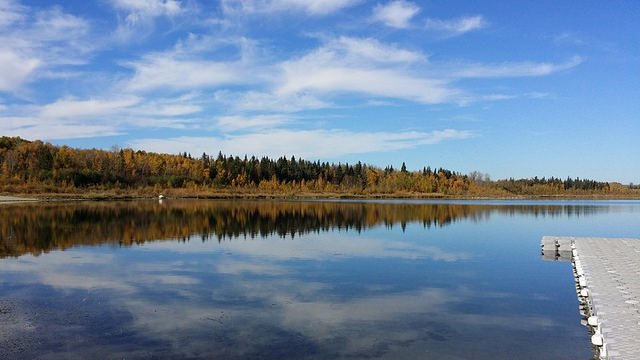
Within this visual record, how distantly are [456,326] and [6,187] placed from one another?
8394 cm

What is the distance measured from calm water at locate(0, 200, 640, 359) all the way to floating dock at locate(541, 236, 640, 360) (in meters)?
0.48

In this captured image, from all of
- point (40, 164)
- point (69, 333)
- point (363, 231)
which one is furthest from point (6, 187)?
point (69, 333)

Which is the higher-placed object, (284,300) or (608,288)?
(608,288)

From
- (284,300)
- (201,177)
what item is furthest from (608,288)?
(201,177)

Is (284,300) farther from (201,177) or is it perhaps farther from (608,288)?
(201,177)

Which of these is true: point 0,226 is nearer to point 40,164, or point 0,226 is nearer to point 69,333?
point 69,333

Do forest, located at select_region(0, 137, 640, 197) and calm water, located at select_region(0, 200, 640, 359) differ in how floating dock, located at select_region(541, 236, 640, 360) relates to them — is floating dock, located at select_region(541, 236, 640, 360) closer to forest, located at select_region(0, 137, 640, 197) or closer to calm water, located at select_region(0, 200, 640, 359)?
calm water, located at select_region(0, 200, 640, 359)

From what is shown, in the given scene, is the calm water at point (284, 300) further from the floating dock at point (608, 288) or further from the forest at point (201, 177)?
the forest at point (201, 177)

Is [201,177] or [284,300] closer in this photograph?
[284,300]

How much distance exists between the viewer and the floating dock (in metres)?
8.16

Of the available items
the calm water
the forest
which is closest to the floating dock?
the calm water

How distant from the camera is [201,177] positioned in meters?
119

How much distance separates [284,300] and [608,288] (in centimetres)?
701

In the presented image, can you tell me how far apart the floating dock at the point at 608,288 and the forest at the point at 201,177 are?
257 feet
